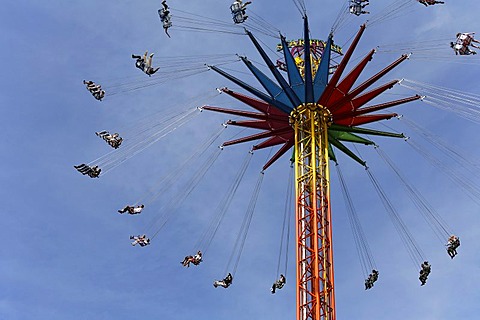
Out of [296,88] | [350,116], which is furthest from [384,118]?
[296,88]

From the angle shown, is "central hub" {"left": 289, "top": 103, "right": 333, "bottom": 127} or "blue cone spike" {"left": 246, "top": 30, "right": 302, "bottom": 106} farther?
"central hub" {"left": 289, "top": 103, "right": 333, "bottom": 127}

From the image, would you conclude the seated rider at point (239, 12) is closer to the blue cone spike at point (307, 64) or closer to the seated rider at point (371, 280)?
the blue cone spike at point (307, 64)

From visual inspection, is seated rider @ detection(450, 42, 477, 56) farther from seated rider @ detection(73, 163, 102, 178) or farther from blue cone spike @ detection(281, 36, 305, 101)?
seated rider @ detection(73, 163, 102, 178)

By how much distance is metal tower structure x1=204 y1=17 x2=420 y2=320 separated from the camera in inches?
1496

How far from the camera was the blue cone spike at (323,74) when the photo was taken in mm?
39781

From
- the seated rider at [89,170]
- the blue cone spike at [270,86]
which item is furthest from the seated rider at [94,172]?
the blue cone spike at [270,86]

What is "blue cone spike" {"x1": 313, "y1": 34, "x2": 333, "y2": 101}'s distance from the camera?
3978 cm

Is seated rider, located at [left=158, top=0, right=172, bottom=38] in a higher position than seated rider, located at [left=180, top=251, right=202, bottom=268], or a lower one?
higher

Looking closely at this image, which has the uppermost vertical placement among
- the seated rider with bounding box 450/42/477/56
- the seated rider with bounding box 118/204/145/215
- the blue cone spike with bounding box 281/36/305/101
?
the seated rider with bounding box 450/42/477/56

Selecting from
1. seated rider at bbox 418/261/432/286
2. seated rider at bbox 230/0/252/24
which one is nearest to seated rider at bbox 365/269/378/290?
seated rider at bbox 418/261/432/286

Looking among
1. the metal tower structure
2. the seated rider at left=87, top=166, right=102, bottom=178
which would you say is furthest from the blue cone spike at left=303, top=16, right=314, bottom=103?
the seated rider at left=87, top=166, right=102, bottom=178

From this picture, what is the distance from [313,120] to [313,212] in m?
4.58

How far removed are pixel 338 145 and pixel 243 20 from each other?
7558mm

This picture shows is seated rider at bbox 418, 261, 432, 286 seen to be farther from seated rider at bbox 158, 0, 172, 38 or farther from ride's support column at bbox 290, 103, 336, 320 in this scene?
seated rider at bbox 158, 0, 172, 38
